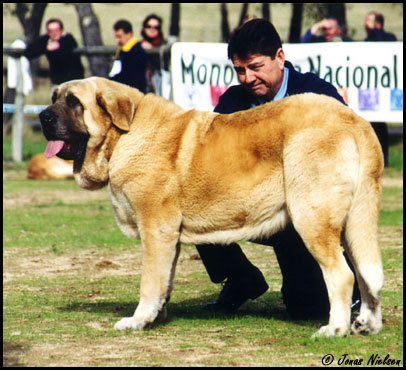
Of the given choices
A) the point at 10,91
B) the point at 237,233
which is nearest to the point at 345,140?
the point at 237,233

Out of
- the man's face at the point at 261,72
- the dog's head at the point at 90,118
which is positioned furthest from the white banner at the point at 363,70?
the dog's head at the point at 90,118

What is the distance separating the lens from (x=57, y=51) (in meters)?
15.8

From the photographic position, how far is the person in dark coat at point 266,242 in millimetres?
5762

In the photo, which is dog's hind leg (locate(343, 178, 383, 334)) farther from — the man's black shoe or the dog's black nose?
the dog's black nose

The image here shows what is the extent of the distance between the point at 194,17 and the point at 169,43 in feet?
205

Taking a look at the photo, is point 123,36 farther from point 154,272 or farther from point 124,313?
point 154,272

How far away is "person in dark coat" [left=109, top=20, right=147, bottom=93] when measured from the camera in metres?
13.5

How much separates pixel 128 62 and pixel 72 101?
8019mm

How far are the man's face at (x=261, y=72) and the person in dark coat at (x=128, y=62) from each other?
7.73 metres

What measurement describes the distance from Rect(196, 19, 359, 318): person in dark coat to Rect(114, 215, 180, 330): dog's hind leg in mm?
668

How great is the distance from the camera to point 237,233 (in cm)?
541

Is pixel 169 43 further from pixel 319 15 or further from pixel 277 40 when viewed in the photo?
pixel 319 15

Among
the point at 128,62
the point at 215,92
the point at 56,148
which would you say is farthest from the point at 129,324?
the point at 128,62
